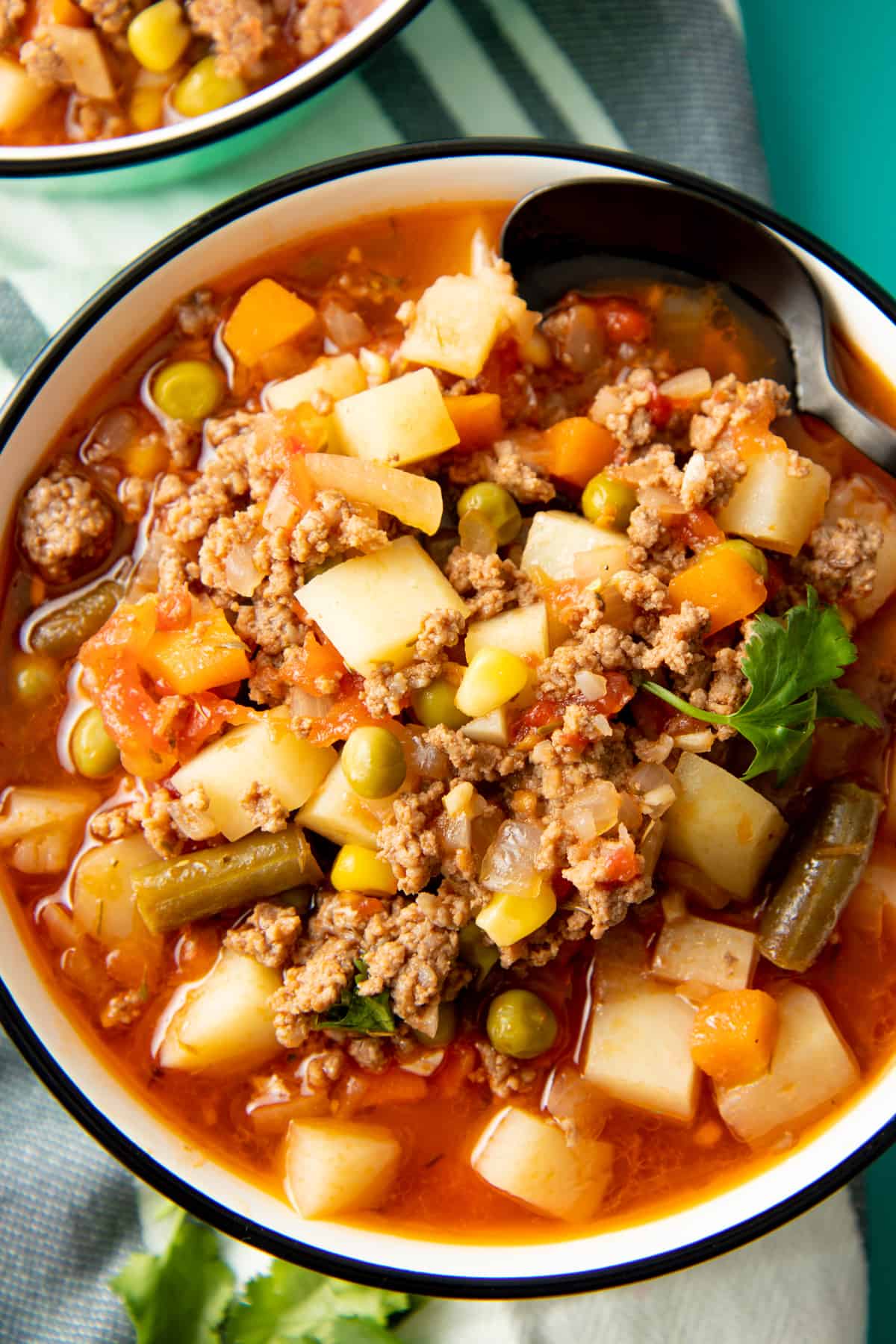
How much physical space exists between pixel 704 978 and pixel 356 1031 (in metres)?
1.01

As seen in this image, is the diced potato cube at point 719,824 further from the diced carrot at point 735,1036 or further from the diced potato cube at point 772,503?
the diced potato cube at point 772,503

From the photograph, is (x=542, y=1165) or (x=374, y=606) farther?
(x=542, y=1165)

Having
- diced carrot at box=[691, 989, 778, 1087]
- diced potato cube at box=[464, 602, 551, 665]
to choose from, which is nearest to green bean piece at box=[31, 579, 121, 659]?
diced potato cube at box=[464, 602, 551, 665]

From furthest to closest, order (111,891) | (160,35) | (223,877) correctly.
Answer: (160,35) → (111,891) → (223,877)

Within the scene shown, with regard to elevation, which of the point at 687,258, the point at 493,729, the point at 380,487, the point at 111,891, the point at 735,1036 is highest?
the point at 380,487

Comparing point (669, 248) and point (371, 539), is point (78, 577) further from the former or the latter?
point (669, 248)

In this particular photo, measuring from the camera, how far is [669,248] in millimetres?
3836

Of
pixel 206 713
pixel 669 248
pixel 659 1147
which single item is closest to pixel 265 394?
pixel 206 713

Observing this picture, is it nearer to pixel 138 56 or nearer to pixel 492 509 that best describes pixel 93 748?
pixel 492 509

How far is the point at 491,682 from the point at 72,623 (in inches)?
51.2

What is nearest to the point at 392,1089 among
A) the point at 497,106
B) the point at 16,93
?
the point at 497,106

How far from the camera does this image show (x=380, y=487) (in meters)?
3.46

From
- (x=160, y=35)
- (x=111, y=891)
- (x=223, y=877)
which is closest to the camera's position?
(x=223, y=877)

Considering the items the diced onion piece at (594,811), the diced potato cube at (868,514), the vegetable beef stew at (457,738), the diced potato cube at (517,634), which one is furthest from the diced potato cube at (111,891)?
the diced potato cube at (868,514)
